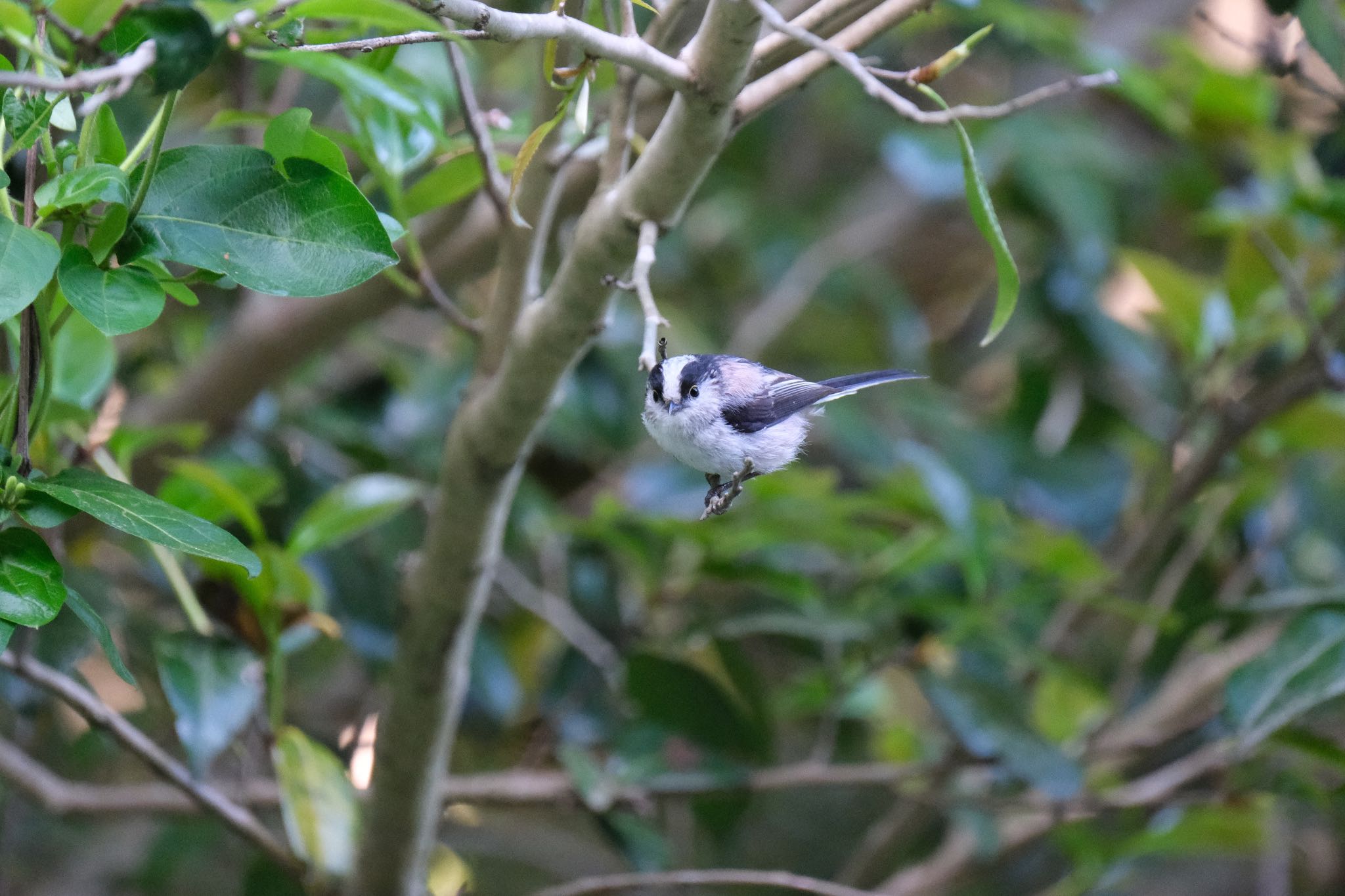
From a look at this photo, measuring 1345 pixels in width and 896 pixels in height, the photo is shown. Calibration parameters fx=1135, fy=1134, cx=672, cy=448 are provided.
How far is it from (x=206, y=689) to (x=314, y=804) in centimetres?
21

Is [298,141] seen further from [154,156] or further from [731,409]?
[731,409]

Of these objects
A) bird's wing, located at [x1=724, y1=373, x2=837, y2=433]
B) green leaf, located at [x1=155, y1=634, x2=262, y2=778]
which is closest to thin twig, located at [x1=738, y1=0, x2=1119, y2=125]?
bird's wing, located at [x1=724, y1=373, x2=837, y2=433]

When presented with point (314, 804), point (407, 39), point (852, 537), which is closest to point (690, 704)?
point (852, 537)

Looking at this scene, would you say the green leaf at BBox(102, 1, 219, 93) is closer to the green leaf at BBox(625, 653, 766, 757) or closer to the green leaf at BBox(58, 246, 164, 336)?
the green leaf at BBox(58, 246, 164, 336)

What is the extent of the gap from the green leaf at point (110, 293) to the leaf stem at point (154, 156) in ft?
0.12

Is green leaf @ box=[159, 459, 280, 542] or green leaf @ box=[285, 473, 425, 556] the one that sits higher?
green leaf @ box=[159, 459, 280, 542]

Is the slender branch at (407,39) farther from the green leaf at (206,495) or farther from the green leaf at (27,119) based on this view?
the green leaf at (206,495)

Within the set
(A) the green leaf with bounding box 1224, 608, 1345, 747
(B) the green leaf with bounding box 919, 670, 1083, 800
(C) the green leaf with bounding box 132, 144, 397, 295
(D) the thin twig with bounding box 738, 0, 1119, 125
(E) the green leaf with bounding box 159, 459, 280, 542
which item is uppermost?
(D) the thin twig with bounding box 738, 0, 1119, 125

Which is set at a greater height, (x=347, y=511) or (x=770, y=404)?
(x=770, y=404)

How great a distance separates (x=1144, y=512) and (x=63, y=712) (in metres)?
2.22

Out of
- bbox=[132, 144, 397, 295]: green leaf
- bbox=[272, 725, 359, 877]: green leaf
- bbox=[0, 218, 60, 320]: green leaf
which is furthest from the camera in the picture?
bbox=[272, 725, 359, 877]: green leaf

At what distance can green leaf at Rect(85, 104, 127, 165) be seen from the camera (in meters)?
0.80

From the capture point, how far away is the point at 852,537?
1.63 metres

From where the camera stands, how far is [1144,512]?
84.2 inches
